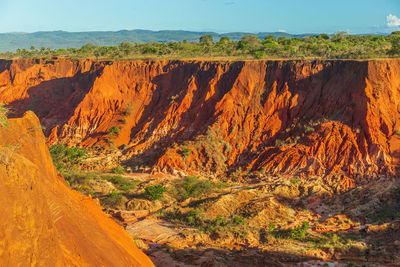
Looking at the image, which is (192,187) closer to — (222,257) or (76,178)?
(76,178)

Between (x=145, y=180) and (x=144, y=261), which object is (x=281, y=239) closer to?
(x=144, y=261)

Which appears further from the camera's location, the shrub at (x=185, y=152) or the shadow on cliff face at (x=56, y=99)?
the shadow on cliff face at (x=56, y=99)

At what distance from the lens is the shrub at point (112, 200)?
20594 mm

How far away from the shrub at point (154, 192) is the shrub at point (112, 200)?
1681 millimetres

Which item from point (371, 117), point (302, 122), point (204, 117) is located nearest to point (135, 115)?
point (204, 117)

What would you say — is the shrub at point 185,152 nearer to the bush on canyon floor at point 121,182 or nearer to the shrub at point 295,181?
the bush on canyon floor at point 121,182

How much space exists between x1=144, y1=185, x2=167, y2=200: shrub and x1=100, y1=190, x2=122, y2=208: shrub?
1681 millimetres

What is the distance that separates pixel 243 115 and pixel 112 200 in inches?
525

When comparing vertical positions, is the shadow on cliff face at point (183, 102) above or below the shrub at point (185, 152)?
above

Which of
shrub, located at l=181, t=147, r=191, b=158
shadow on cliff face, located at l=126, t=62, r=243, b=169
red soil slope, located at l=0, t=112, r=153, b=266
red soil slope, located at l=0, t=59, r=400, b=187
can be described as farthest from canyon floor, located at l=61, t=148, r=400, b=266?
red soil slope, located at l=0, t=112, r=153, b=266

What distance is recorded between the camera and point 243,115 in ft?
95.8

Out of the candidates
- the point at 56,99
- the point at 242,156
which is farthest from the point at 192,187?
the point at 56,99

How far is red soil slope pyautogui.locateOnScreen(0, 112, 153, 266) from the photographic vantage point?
5.25 metres

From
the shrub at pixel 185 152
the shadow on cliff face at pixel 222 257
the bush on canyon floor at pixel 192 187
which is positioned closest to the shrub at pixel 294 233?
the shadow on cliff face at pixel 222 257
